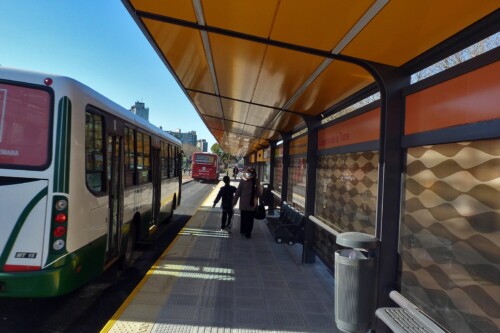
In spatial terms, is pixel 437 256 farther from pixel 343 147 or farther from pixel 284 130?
pixel 284 130

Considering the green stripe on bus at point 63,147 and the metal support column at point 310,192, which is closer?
the green stripe on bus at point 63,147

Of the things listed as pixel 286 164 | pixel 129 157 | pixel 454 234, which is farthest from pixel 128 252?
pixel 286 164

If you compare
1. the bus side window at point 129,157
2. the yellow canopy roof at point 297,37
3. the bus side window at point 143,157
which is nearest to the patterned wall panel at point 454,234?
the yellow canopy roof at point 297,37

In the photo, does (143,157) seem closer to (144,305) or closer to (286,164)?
(144,305)

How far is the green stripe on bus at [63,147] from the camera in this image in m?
4.08

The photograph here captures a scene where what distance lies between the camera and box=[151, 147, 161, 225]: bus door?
8641 millimetres

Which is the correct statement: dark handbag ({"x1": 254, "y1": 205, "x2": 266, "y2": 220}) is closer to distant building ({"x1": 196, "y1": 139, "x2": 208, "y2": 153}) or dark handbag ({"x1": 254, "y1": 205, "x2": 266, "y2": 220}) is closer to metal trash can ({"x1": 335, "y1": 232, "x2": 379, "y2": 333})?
metal trash can ({"x1": 335, "y1": 232, "x2": 379, "y2": 333})

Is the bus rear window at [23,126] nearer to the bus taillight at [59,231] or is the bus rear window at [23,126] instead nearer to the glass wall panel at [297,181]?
the bus taillight at [59,231]

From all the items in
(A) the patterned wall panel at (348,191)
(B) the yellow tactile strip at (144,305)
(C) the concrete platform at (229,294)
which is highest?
(A) the patterned wall panel at (348,191)

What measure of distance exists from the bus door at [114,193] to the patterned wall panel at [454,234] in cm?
361

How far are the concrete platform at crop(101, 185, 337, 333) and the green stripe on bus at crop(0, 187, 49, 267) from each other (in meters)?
1.19

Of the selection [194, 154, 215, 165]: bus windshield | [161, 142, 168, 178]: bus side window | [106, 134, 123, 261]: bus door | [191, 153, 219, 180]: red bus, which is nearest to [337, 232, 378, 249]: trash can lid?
[106, 134, 123, 261]: bus door

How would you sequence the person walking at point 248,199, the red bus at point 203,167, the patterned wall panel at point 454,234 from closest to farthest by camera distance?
1. the patterned wall panel at point 454,234
2. the person walking at point 248,199
3. the red bus at point 203,167

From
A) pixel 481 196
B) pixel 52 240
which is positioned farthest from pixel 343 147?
pixel 52 240
